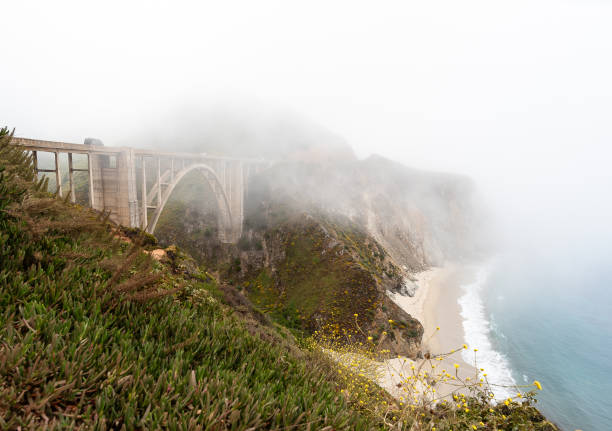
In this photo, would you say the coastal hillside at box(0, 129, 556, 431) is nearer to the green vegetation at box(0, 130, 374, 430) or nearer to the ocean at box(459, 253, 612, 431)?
the green vegetation at box(0, 130, 374, 430)

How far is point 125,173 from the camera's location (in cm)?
1770

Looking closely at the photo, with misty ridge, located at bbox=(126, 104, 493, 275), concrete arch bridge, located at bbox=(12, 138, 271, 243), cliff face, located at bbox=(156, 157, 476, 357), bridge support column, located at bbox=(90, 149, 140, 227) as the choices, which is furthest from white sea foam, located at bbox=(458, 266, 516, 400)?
bridge support column, located at bbox=(90, 149, 140, 227)

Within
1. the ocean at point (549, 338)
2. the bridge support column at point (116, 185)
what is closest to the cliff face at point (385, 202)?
the ocean at point (549, 338)

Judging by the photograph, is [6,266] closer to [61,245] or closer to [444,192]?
[61,245]

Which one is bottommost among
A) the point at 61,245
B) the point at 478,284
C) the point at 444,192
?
the point at 478,284

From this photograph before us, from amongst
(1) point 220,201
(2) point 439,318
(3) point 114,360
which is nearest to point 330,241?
(2) point 439,318

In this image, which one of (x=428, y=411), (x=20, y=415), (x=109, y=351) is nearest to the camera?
(x=20, y=415)

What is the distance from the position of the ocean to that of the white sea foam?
0.09m

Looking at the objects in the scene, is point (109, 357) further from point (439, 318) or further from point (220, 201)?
point (220, 201)

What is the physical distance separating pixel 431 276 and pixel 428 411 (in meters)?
55.3

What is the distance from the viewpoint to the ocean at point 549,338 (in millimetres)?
25594

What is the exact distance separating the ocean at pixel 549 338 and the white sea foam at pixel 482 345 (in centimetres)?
9

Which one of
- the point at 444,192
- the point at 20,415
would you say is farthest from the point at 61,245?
the point at 444,192

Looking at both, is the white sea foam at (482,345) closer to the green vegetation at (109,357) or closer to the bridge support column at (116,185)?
the green vegetation at (109,357)
